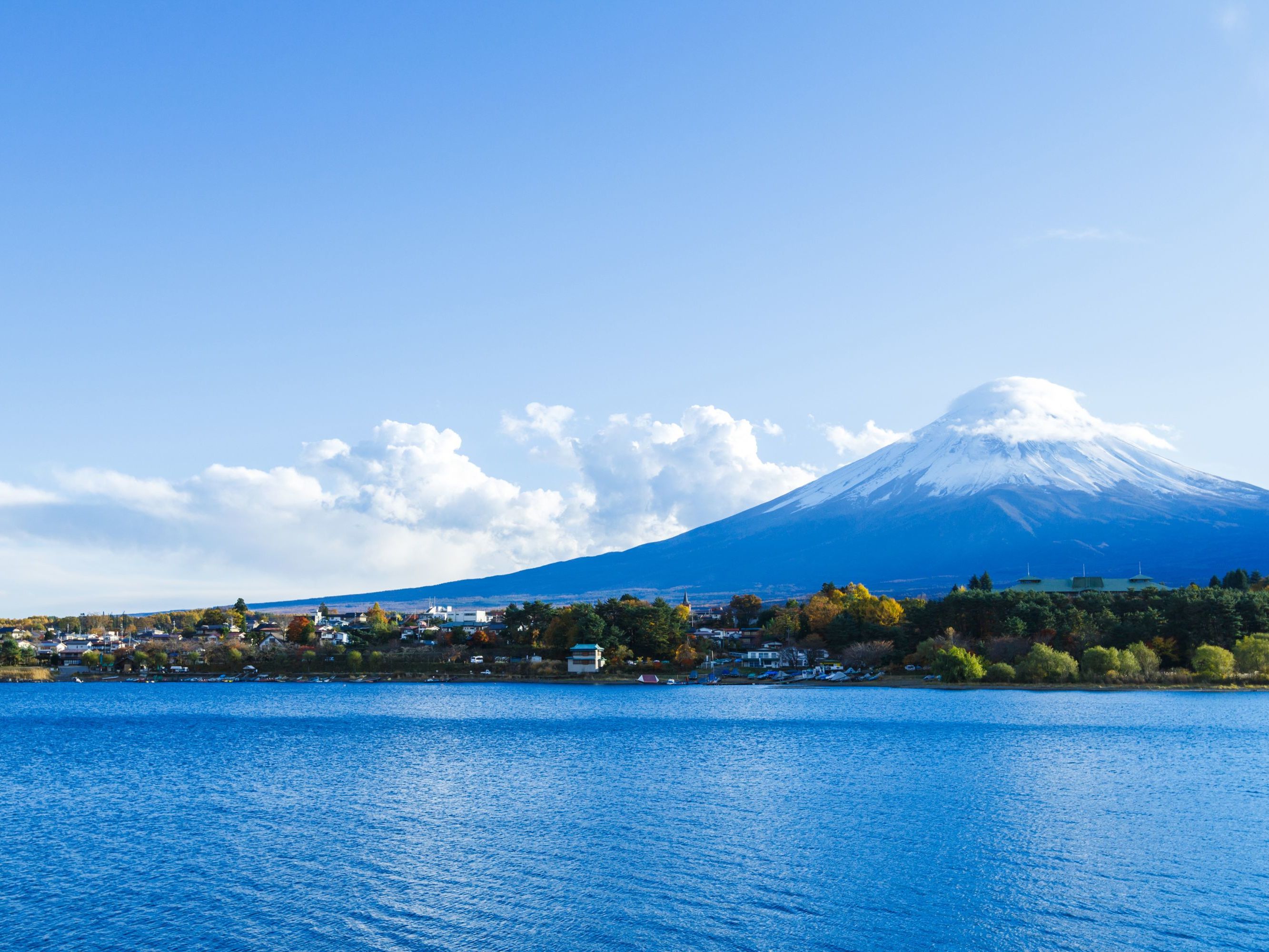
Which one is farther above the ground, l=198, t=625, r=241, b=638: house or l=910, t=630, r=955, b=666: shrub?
l=198, t=625, r=241, b=638: house

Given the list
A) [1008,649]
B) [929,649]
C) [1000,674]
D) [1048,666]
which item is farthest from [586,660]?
[1048,666]

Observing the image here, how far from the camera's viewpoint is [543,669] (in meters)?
81.8

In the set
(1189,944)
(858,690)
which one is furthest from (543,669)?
(1189,944)

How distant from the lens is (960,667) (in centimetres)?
6788

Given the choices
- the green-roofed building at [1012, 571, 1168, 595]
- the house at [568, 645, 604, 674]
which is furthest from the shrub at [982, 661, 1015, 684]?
the green-roofed building at [1012, 571, 1168, 595]

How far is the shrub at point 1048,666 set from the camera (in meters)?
66.9

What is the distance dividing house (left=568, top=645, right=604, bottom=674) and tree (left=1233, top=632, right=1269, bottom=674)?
137 feet

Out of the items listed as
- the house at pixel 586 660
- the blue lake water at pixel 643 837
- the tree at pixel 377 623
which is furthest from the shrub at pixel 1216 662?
the tree at pixel 377 623

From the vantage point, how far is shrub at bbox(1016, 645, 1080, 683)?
66.9 metres

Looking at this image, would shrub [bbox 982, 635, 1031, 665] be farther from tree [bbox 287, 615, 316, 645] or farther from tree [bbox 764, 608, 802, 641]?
tree [bbox 287, 615, 316, 645]

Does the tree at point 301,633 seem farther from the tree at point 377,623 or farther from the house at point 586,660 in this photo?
the house at point 586,660

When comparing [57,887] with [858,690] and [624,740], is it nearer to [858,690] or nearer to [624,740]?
[624,740]

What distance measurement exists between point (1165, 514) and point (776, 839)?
198753 millimetres

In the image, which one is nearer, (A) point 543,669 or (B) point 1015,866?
(B) point 1015,866
